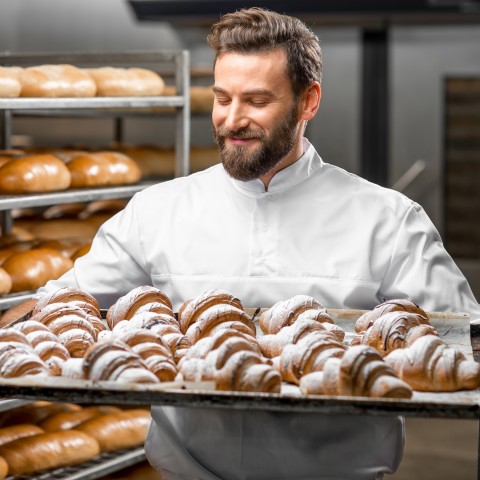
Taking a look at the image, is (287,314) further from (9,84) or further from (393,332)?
(9,84)

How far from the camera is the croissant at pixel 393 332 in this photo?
63.1 inches

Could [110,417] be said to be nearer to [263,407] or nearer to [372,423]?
[372,423]

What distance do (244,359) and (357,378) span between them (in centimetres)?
17

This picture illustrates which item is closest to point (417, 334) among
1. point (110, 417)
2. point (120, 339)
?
point (120, 339)

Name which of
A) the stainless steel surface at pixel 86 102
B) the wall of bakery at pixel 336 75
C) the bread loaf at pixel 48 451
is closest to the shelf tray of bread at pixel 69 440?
the bread loaf at pixel 48 451

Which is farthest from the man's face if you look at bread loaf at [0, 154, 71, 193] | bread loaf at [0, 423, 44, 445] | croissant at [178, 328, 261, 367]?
bread loaf at [0, 423, 44, 445]

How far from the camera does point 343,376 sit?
1387mm

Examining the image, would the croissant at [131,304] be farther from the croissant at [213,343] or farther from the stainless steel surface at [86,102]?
the stainless steel surface at [86,102]

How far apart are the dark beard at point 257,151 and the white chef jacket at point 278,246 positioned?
107mm

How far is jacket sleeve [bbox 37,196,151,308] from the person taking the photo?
2260 millimetres

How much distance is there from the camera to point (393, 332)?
1.61 metres

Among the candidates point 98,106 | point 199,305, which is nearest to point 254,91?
point 199,305

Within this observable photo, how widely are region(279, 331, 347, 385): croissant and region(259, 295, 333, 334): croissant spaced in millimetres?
184

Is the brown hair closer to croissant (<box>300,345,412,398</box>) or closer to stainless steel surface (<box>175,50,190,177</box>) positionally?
croissant (<box>300,345,412,398</box>)
